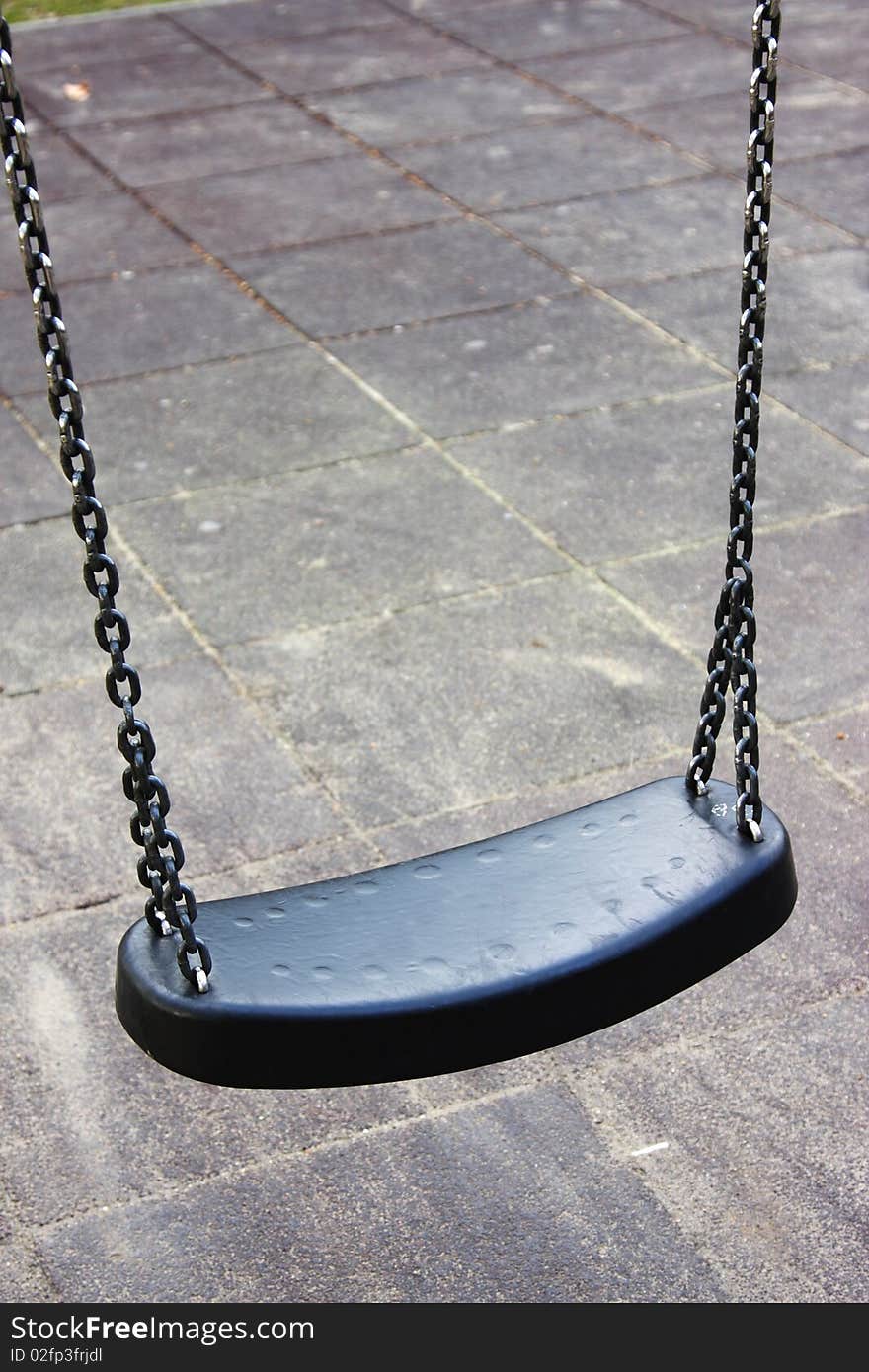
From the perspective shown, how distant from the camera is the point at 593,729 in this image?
4.91m

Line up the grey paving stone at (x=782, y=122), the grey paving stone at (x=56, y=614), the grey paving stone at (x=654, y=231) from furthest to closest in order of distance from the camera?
the grey paving stone at (x=782, y=122) < the grey paving stone at (x=654, y=231) < the grey paving stone at (x=56, y=614)

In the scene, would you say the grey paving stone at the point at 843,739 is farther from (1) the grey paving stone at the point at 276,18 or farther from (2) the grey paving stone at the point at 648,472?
(1) the grey paving stone at the point at 276,18

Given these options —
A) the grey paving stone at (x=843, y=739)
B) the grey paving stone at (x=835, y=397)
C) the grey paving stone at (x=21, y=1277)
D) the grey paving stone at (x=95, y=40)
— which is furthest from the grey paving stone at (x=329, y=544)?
the grey paving stone at (x=95, y=40)

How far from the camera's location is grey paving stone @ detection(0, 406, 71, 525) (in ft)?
20.0

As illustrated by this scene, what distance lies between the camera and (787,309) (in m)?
7.38

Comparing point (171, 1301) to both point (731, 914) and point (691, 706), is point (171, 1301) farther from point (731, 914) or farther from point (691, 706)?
point (691, 706)

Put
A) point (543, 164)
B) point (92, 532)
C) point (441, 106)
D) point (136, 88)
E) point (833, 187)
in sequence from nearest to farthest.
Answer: point (92, 532) < point (833, 187) < point (543, 164) < point (441, 106) < point (136, 88)

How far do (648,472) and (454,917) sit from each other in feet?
12.1

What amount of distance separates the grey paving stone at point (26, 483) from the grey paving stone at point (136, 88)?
4.14 metres

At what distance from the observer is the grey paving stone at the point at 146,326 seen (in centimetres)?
720

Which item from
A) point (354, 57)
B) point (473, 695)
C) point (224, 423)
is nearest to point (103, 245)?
point (224, 423)

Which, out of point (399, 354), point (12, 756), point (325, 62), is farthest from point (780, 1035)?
point (325, 62)

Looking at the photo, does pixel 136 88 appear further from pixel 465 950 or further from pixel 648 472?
pixel 465 950

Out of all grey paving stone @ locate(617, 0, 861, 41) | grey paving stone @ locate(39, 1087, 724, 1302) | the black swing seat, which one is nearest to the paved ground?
grey paving stone @ locate(39, 1087, 724, 1302)
